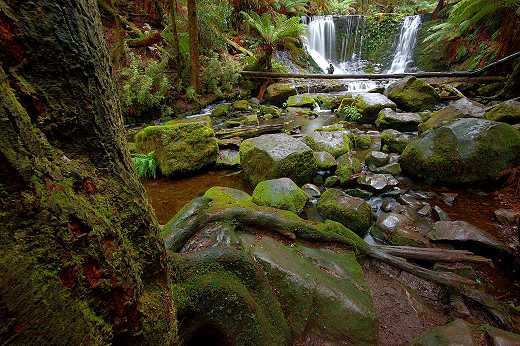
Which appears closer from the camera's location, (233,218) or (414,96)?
(233,218)

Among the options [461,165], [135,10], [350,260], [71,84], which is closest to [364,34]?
[135,10]

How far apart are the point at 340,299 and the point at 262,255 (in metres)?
0.64

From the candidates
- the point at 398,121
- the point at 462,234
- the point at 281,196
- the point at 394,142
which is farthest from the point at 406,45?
the point at 281,196

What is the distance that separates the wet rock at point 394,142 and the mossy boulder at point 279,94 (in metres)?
5.09

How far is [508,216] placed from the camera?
3732 mm

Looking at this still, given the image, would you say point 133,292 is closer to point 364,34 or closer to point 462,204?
point 462,204

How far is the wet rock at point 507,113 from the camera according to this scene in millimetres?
5336

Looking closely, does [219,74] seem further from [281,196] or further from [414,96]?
[281,196]

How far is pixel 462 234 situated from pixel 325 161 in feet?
7.79

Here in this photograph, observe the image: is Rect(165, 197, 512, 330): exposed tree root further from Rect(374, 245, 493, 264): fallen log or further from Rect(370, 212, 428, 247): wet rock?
Rect(370, 212, 428, 247): wet rock

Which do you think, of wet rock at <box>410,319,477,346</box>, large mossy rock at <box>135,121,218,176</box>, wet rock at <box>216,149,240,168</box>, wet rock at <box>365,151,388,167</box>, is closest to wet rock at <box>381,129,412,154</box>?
wet rock at <box>365,151,388,167</box>

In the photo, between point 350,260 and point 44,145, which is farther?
point 350,260

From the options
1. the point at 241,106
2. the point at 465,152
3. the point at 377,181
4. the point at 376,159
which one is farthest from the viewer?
the point at 241,106

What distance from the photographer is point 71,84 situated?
36.9 inches
